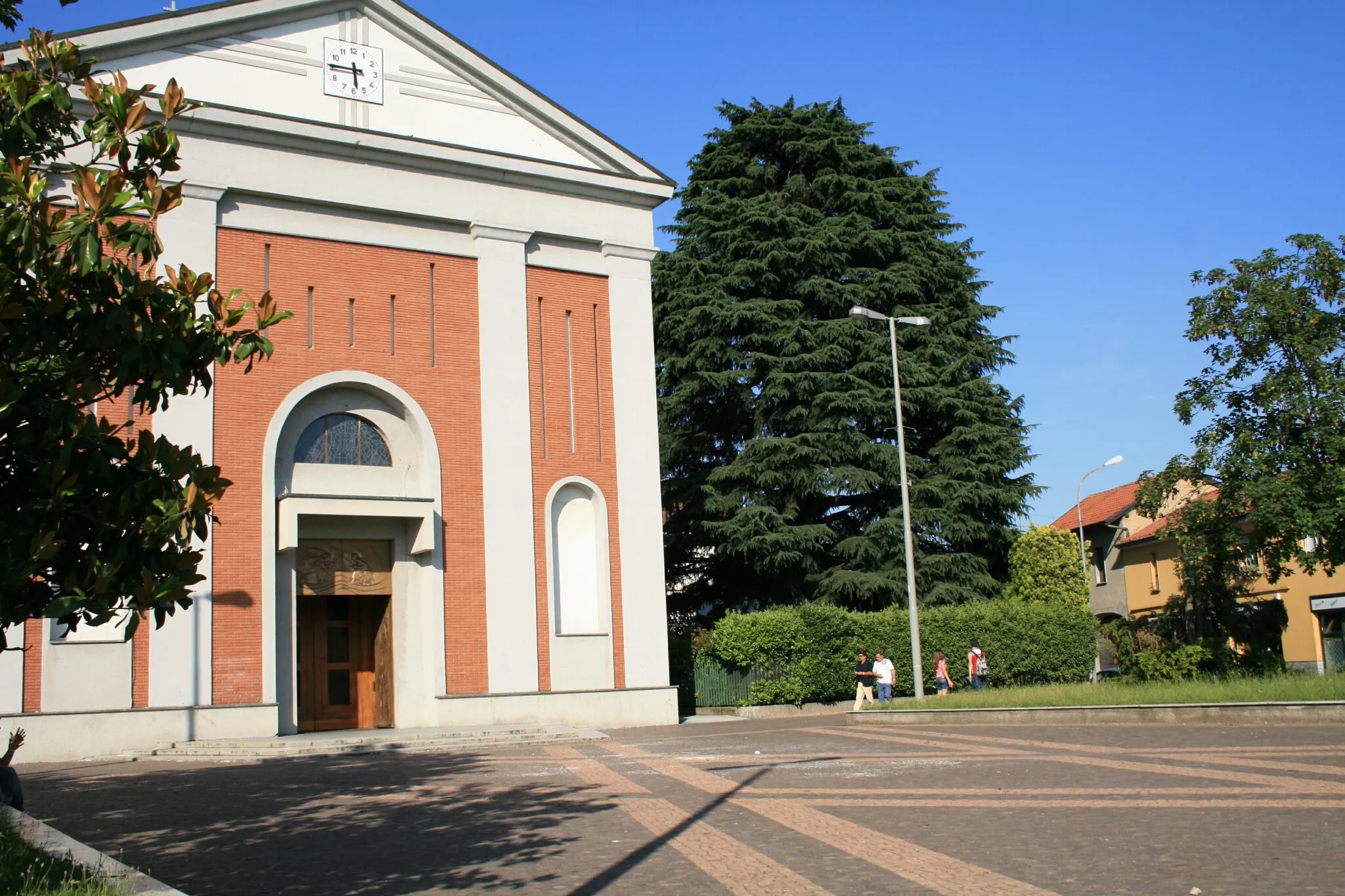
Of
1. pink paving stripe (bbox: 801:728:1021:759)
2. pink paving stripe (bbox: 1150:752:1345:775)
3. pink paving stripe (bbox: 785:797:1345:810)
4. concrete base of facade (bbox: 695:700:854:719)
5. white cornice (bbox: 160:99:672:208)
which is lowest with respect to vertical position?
concrete base of facade (bbox: 695:700:854:719)

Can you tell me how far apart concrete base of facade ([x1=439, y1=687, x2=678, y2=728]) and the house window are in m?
1.41

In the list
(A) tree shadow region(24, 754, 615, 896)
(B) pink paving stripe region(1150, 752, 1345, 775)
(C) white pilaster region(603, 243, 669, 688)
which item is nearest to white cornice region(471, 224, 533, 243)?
(C) white pilaster region(603, 243, 669, 688)

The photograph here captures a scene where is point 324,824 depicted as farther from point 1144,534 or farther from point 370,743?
point 1144,534

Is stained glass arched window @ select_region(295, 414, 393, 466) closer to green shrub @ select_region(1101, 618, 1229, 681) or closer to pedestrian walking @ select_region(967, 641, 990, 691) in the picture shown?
pedestrian walking @ select_region(967, 641, 990, 691)

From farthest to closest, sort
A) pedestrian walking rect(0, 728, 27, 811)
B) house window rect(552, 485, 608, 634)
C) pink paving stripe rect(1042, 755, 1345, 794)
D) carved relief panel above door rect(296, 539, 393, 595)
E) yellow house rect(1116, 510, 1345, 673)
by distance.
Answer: yellow house rect(1116, 510, 1345, 673) < house window rect(552, 485, 608, 634) < carved relief panel above door rect(296, 539, 393, 595) < pink paving stripe rect(1042, 755, 1345, 794) < pedestrian walking rect(0, 728, 27, 811)

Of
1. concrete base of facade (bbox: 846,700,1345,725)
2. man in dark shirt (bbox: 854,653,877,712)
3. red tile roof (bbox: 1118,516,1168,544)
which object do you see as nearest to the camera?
concrete base of facade (bbox: 846,700,1345,725)

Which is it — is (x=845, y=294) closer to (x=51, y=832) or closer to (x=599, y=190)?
(x=599, y=190)

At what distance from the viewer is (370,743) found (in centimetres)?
1939

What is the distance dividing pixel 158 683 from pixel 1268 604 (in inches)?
893

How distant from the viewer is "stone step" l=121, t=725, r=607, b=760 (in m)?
18.8

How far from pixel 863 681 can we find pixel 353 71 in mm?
17321

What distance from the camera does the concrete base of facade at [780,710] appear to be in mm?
28234

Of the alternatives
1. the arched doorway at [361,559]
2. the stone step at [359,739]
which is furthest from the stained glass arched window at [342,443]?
the stone step at [359,739]

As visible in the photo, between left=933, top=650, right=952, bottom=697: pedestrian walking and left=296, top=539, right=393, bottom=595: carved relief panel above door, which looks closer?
left=296, top=539, right=393, bottom=595: carved relief panel above door
